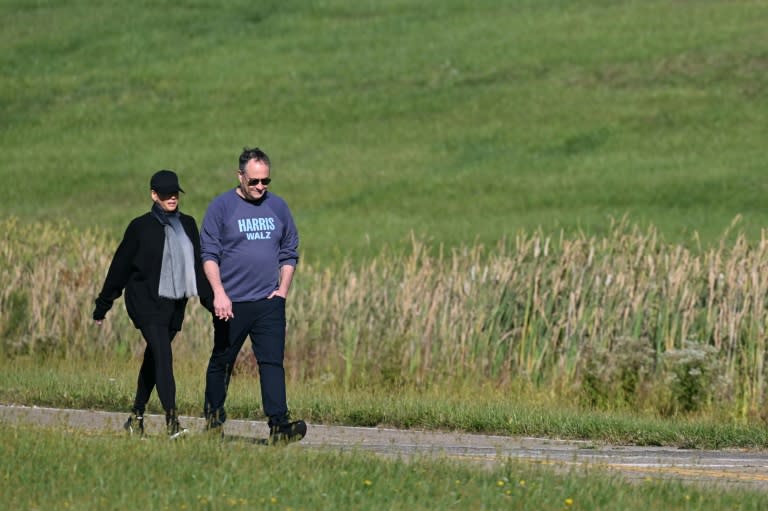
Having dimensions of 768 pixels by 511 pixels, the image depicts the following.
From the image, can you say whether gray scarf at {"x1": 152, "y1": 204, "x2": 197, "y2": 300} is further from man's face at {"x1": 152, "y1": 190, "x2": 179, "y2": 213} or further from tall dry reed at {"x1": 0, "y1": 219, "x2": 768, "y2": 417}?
tall dry reed at {"x1": 0, "y1": 219, "x2": 768, "y2": 417}

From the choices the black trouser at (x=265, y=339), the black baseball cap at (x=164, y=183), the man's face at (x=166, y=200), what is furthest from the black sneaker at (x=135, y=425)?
the black baseball cap at (x=164, y=183)

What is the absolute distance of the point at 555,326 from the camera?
53.2 ft

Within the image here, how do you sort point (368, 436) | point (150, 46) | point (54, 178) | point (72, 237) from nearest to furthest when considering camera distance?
point (368, 436), point (72, 237), point (54, 178), point (150, 46)

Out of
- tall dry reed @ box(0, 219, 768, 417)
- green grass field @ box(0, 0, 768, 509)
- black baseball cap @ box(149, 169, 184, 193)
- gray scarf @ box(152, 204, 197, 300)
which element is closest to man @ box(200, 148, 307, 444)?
gray scarf @ box(152, 204, 197, 300)

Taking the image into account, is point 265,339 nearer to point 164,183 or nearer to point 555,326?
point 164,183

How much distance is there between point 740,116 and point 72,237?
20311 mm

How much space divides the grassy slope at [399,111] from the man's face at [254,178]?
60.1 ft

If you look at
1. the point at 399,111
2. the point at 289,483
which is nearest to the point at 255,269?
the point at 289,483

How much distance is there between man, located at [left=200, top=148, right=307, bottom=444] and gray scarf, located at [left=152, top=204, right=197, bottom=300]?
28cm

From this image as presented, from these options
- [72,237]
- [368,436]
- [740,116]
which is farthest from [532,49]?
[368,436]

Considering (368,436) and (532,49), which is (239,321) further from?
(532,49)

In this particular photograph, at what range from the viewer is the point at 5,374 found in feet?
53.6

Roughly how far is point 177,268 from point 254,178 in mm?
895

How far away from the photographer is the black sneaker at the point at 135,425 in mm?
11561
